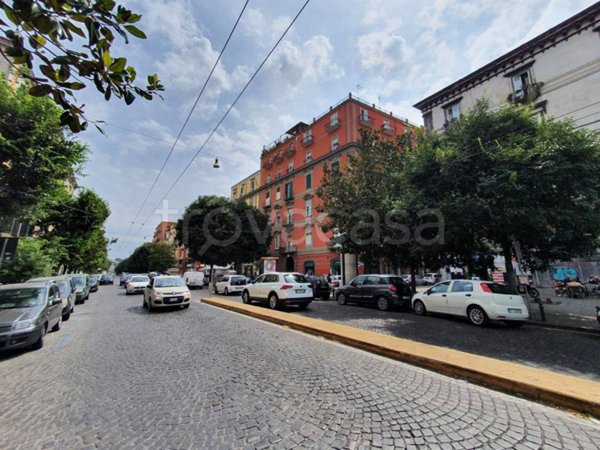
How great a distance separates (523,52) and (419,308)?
19758mm

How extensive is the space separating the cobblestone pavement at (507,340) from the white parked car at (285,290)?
5.67 ft

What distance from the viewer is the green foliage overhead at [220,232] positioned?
31781 mm

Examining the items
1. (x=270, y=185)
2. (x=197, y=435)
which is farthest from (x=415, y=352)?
(x=270, y=185)

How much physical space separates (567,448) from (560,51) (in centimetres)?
2406

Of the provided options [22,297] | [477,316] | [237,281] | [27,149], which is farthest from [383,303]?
[27,149]

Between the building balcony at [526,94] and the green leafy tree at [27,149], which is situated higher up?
the building balcony at [526,94]

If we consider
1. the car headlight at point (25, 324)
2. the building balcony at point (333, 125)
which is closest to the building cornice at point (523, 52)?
the building balcony at point (333, 125)

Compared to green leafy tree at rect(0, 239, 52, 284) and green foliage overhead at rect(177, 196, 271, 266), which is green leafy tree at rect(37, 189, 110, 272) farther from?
green foliage overhead at rect(177, 196, 271, 266)

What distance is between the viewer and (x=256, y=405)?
356 cm

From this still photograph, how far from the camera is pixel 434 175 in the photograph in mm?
10508

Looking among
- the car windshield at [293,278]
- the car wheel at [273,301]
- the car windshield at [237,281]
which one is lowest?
the car wheel at [273,301]

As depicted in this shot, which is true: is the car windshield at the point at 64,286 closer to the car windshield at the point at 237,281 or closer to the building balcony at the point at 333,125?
the car windshield at the point at 237,281

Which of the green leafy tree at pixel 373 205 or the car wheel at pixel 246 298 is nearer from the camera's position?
the green leafy tree at pixel 373 205

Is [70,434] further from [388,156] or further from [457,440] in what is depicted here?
[388,156]
